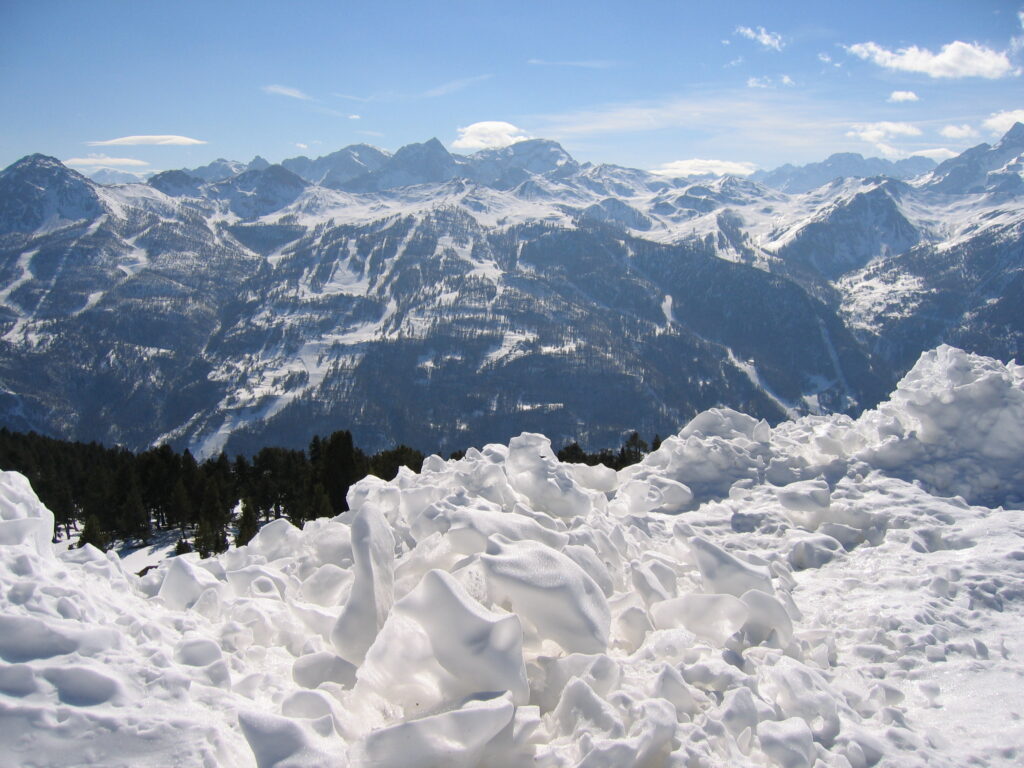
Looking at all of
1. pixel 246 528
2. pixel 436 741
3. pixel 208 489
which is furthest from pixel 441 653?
pixel 208 489

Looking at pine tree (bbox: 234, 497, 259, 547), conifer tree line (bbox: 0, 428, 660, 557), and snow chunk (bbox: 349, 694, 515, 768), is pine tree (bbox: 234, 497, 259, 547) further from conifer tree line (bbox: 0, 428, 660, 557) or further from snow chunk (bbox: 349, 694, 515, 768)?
snow chunk (bbox: 349, 694, 515, 768)

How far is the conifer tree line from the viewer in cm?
4281

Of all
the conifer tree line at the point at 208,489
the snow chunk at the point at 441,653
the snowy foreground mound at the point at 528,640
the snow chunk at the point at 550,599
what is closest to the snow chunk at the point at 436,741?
the snowy foreground mound at the point at 528,640

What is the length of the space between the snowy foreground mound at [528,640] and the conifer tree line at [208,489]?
1189 inches

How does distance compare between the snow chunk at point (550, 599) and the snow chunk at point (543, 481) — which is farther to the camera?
the snow chunk at point (543, 481)

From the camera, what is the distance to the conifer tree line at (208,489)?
1686 inches

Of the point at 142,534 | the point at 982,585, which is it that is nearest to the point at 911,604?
the point at 982,585

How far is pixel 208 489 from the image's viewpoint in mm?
51188

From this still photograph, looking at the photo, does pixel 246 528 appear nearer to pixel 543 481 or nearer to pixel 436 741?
pixel 543 481

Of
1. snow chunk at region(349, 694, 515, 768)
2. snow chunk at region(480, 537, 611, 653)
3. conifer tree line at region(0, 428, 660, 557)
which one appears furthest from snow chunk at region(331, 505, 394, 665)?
conifer tree line at region(0, 428, 660, 557)

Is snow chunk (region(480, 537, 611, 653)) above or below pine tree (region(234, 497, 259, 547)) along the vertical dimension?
above

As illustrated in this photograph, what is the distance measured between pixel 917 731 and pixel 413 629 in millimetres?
6275

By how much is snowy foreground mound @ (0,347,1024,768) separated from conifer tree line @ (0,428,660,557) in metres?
30.2

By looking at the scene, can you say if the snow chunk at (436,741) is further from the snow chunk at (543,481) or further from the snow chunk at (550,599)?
the snow chunk at (543,481)
